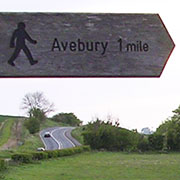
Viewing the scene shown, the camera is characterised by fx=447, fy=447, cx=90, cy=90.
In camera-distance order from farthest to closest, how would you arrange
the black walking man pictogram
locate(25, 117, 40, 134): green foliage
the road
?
locate(25, 117, 40, 134): green foliage < the road < the black walking man pictogram

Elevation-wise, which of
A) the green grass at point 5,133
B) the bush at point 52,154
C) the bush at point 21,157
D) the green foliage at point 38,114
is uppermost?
the green foliage at point 38,114

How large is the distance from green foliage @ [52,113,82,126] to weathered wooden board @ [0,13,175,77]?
110040mm

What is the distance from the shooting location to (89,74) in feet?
10.2

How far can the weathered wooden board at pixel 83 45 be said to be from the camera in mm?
3031

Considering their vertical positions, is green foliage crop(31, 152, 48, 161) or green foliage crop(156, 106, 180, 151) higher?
green foliage crop(156, 106, 180, 151)

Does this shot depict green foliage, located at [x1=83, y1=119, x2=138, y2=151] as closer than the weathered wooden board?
No

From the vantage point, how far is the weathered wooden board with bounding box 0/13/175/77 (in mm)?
3031

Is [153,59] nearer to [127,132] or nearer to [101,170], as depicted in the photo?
[101,170]

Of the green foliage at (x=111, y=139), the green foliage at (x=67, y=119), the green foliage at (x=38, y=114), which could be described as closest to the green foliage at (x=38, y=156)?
the green foliage at (x=111, y=139)

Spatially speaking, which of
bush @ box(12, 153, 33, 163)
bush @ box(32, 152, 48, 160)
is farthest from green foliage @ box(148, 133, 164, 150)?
bush @ box(12, 153, 33, 163)

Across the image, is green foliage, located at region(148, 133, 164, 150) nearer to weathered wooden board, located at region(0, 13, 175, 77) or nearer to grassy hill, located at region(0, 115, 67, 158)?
grassy hill, located at region(0, 115, 67, 158)

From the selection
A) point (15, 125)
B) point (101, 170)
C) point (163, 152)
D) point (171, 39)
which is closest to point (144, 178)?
point (101, 170)

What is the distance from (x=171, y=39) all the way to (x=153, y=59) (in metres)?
0.21

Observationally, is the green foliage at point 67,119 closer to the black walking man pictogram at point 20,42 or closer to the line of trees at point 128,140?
the line of trees at point 128,140
